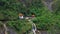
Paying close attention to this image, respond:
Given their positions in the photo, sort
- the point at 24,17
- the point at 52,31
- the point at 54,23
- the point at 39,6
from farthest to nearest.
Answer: the point at 39,6
the point at 24,17
the point at 54,23
the point at 52,31

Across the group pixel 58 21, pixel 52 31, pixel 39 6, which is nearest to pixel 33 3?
pixel 39 6

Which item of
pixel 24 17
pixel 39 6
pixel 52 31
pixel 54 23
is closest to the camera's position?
pixel 52 31

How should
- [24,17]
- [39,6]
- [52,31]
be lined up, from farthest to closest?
1. [39,6]
2. [24,17]
3. [52,31]

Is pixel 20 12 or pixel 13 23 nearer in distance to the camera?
pixel 13 23

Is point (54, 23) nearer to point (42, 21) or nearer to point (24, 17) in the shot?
point (42, 21)

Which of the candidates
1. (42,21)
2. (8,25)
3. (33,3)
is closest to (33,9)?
(33,3)

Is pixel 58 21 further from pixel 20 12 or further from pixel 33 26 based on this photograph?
pixel 20 12
